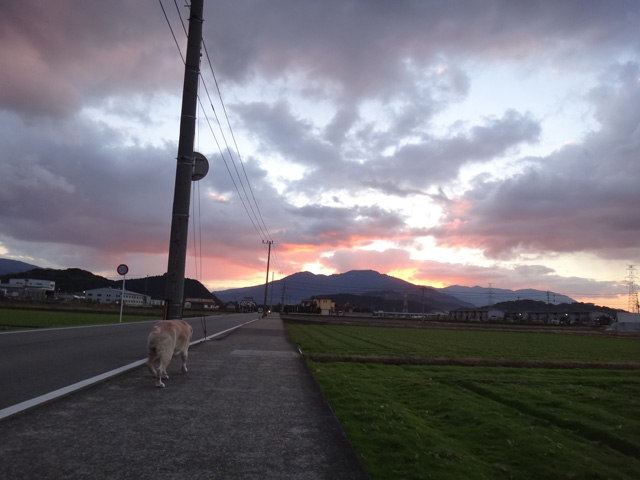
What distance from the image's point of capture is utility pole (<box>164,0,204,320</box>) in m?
13.4

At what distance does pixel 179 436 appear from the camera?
4648mm

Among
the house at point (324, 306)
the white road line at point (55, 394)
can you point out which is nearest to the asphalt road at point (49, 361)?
the white road line at point (55, 394)

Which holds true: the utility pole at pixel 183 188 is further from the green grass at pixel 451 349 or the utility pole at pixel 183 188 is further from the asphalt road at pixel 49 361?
→ the green grass at pixel 451 349

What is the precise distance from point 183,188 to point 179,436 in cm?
1010

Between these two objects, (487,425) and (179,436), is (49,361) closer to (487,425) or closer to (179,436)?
(179,436)

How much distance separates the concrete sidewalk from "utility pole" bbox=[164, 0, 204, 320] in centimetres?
602

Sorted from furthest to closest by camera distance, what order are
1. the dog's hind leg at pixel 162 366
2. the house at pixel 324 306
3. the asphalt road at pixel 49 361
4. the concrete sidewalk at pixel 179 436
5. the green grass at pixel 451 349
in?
the house at pixel 324 306 → the green grass at pixel 451 349 → the dog's hind leg at pixel 162 366 → the asphalt road at pixel 49 361 → the concrete sidewalk at pixel 179 436

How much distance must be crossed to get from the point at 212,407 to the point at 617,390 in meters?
11.0

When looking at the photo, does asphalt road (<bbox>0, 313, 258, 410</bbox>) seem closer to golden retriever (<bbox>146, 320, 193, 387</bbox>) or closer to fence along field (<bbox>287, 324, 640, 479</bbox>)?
golden retriever (<bbox>146, 320, 193, 387</bbox>)

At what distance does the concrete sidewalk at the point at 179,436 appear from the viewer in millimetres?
3740

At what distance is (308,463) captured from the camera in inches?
159

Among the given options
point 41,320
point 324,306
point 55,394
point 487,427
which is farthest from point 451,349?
point 324,306

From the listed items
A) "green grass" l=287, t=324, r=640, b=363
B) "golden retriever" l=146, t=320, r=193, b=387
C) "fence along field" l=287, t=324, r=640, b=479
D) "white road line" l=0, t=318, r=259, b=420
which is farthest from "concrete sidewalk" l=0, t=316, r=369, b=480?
"green grass" l=287, t=324, r=640, b=363

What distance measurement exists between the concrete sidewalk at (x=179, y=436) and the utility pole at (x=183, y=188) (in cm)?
602
